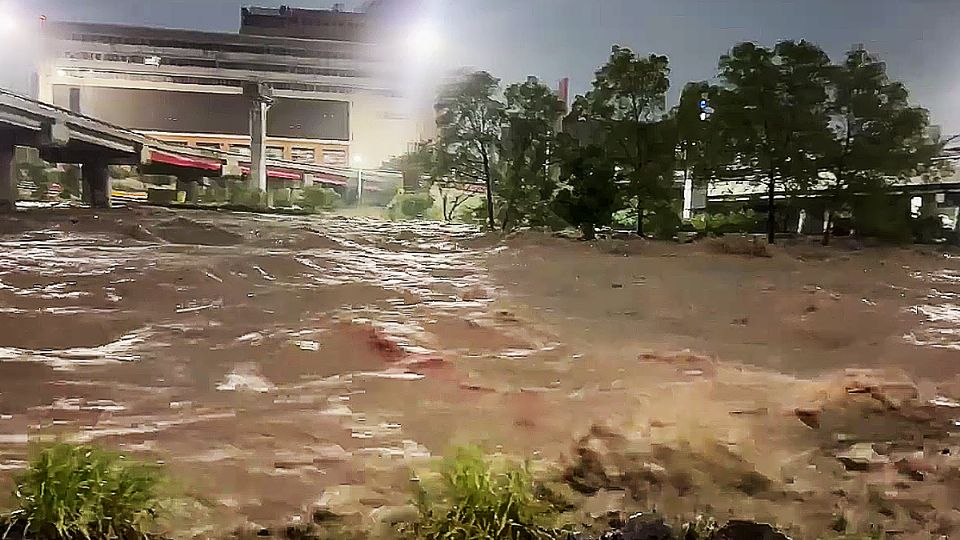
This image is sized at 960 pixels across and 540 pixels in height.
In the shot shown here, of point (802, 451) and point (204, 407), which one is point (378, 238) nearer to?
point (204, 407)

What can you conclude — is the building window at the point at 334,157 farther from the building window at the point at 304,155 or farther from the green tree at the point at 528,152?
the green tree at the point at 528,152

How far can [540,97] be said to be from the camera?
2.62 m

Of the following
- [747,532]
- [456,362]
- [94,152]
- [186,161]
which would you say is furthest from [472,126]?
[747,532]

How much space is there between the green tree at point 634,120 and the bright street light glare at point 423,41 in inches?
19.4

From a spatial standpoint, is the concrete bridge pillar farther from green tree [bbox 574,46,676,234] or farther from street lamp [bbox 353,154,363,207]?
green tree [bbox 574,46,676,234]

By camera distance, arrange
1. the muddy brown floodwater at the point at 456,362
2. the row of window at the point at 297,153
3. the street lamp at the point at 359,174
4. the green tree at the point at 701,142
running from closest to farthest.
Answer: the muddy brown floodwater at the point at 456,362 → the row of window at the point at 297,153 → the street lamp at the point at 359,174 → the green tree at the point at 701,142

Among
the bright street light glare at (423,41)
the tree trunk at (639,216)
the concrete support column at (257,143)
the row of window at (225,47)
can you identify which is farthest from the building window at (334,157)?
the tree trunk at (639,216)

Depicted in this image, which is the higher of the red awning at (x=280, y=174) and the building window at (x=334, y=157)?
the building window at (x=334, y=157)

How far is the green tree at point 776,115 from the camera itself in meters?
2.68

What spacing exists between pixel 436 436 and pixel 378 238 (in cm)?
94

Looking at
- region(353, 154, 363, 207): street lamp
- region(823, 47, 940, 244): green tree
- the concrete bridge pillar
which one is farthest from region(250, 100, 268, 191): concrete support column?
region(823, 47, 940, 244): green tree

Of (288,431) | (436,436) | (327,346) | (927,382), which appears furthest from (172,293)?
(927,382)

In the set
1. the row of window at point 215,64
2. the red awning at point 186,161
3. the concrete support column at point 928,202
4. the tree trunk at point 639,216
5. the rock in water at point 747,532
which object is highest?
the row of window at point 215,64

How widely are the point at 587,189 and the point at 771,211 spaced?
0.64 metres
